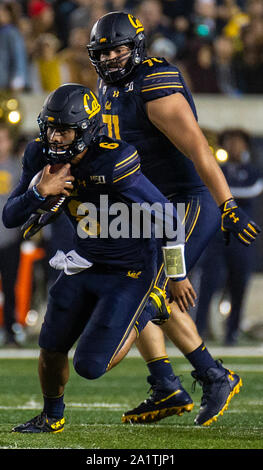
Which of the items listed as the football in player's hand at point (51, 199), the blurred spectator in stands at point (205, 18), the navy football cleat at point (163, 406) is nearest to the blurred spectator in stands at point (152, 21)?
the blurred spectator in stands at point (205, 18)

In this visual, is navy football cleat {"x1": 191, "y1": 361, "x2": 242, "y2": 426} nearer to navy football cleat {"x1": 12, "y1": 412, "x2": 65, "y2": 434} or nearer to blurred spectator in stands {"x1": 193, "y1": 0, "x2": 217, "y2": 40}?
navy football cleat {"x1": 12, "y1": 412, "x2": 65, "y2": 434}

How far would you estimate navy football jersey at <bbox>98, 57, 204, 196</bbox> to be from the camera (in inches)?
178

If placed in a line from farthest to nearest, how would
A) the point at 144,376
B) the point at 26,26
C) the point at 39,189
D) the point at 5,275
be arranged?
the point at 26,26
the point at 5,275
the point at 144,376
the point at 39,189

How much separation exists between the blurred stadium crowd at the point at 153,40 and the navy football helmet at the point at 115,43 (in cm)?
520

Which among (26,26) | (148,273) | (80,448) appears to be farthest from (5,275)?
(80,448)

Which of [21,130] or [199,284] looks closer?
[199,284]

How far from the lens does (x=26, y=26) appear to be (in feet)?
35.1

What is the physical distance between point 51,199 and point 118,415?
1452 mm

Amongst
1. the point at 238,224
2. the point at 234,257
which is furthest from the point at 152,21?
the point at 238,224

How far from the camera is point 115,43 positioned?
4.53 m

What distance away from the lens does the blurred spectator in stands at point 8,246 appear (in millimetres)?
8562

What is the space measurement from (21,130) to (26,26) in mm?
1576
